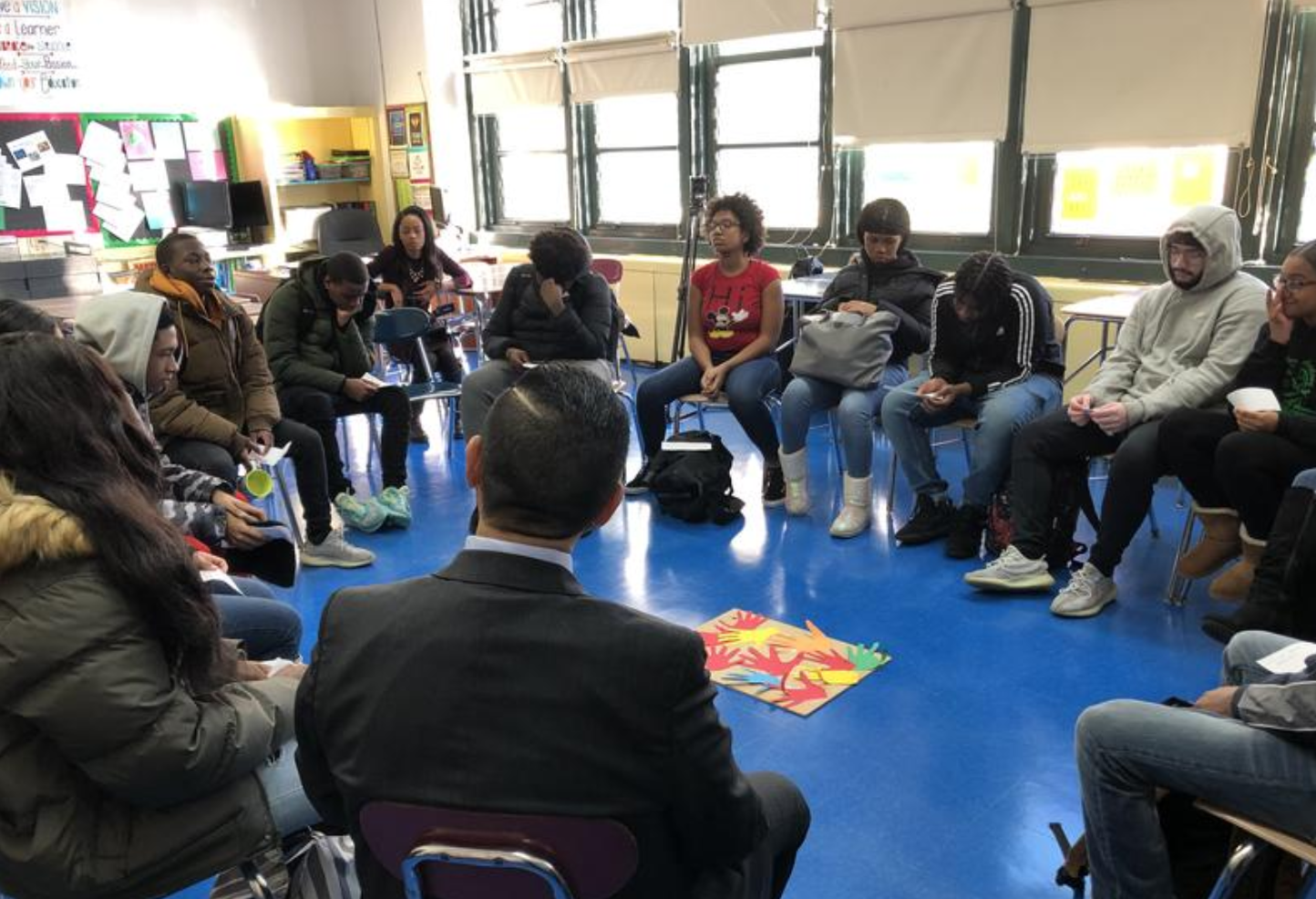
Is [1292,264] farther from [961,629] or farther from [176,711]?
[176,711]

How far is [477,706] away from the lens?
97 cm

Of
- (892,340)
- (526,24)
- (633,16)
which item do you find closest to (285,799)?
(892,340)

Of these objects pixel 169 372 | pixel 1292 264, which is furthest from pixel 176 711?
pixel 1292 264

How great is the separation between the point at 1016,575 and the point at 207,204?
6166 mm

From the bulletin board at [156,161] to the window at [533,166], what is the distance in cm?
210

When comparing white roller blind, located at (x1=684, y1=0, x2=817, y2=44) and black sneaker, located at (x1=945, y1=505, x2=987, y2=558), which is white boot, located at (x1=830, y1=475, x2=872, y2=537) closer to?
black sneaker, located at (x1=945, y1=505, x2=987, y2=558)

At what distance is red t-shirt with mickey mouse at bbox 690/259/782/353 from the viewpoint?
4.12 m

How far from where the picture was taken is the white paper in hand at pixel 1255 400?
9.21 feet

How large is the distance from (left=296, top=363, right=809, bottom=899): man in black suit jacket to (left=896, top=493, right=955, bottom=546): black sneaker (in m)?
2.66

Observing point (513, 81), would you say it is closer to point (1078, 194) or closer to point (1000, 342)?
point (1078, 194)

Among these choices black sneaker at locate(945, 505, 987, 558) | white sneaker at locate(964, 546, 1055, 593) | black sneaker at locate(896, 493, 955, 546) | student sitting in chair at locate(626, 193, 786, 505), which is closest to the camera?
white sneaker at locate(964, 546, 1055, 593)

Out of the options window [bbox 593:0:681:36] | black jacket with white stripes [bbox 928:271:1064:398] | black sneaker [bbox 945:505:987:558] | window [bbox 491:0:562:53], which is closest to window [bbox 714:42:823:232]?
window [bbox 593:0:681:36]

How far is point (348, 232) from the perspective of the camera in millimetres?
7520

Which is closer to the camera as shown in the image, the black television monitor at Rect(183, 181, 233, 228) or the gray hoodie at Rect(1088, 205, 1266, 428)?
the gray hoodie at Rect(1088, 205, 1266, 428)
